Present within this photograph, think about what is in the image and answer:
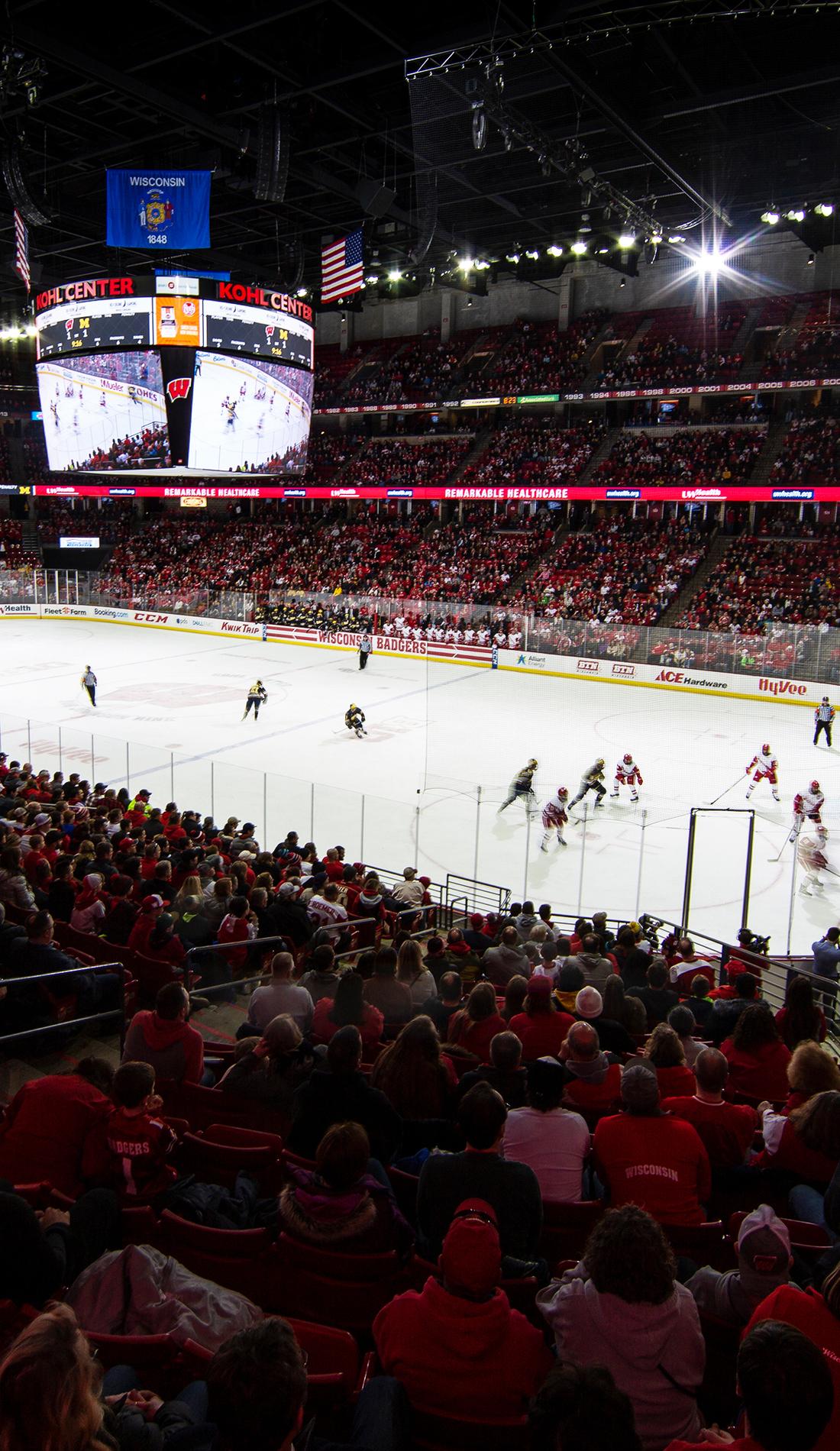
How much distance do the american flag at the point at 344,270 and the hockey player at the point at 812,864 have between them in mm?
20885

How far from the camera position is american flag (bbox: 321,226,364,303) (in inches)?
1064

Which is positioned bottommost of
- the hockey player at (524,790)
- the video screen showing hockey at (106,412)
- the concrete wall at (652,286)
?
the hockey player at (524,790)

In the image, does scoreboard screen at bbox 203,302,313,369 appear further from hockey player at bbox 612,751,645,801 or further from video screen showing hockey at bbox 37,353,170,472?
hockey player at bbox 612,751,645,801

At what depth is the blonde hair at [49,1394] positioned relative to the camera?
1805mm

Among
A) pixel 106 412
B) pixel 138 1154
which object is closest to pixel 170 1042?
pixel 138 1154

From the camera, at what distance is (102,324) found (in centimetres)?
2298

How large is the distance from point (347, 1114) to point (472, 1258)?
1.50m

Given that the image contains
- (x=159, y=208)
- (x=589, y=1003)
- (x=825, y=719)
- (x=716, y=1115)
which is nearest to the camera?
(x=716, y=1115)

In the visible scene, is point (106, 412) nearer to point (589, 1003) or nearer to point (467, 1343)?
point (589, 1003)

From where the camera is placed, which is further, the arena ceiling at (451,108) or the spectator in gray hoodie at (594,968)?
the arena ceiling at (451,108)

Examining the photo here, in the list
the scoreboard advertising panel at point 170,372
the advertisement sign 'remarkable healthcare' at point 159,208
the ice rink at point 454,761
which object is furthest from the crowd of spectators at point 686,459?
the advertisement sign 'remarkable healthcare' at point 159,208

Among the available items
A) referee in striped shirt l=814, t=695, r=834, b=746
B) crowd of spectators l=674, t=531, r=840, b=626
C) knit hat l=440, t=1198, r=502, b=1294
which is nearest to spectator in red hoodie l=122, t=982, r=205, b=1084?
knit hat l=440, t=1198, r=502, b=1294

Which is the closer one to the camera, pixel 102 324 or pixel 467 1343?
pixel 467 1343

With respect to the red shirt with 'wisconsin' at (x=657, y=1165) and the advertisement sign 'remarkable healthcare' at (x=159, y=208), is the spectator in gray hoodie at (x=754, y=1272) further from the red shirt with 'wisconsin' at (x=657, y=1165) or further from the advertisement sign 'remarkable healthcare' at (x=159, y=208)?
the advertisement sign 'remarkable healthcare' at (x=159, y=208)
